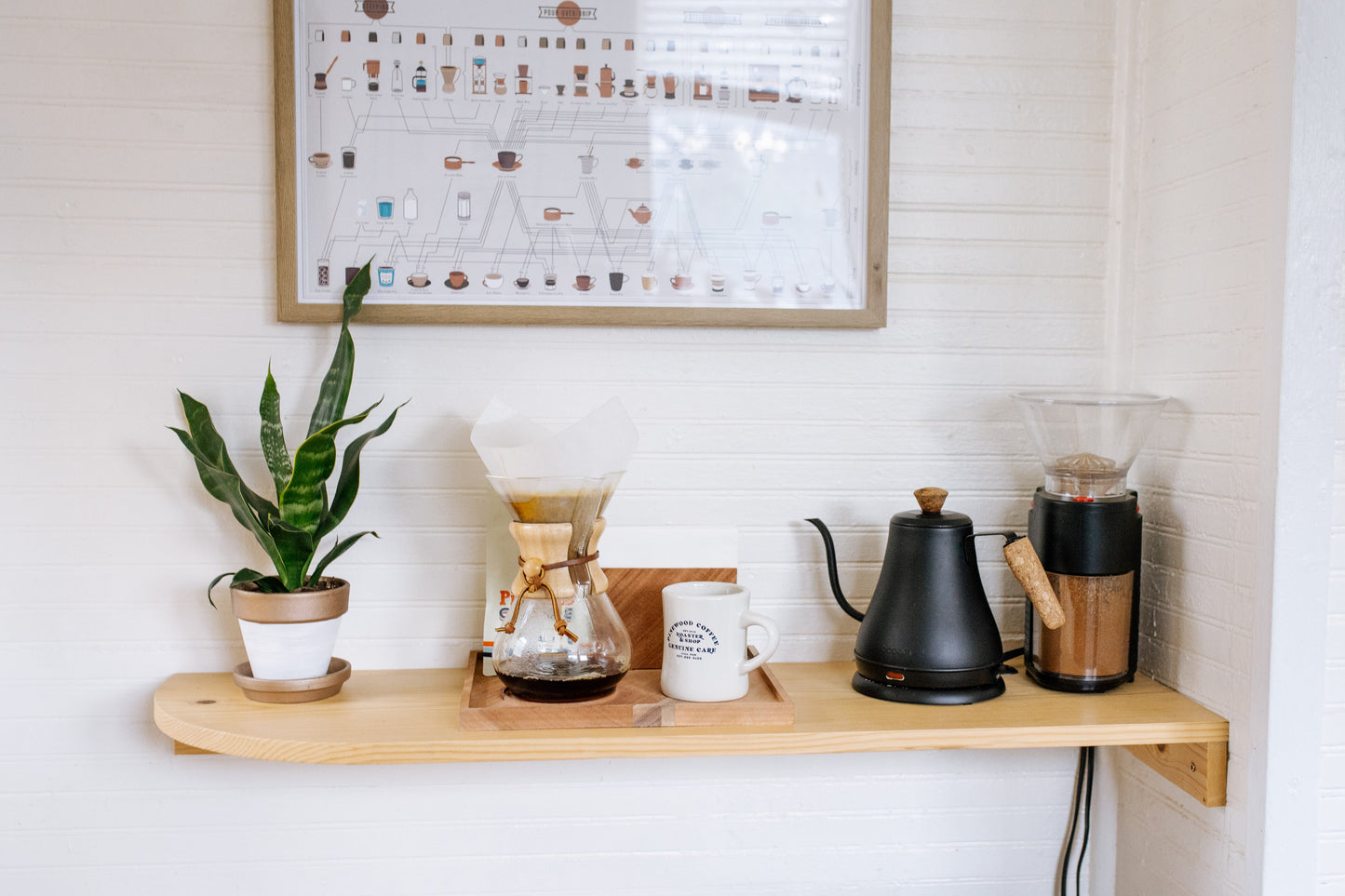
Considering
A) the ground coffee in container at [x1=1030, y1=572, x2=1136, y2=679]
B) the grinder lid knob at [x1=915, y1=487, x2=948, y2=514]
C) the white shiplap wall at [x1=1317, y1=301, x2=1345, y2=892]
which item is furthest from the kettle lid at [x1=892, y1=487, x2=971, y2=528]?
the white shiplap wall at [x1=1317, y1=301, x2=1345, y2=892]

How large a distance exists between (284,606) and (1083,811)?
100cm

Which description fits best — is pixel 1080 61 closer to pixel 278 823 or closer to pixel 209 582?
pixel 209 582

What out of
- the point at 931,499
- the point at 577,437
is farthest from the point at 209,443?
the point at 931,499

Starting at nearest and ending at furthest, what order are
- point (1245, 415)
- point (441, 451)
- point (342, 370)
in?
1. point (1245, 415)
2. point (342, 370)
3. point (441, 451)

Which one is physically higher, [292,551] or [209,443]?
[209,443]

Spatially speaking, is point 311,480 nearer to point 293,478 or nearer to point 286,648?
point 293,478

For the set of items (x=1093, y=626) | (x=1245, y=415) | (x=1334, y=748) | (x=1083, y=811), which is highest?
(x=1245, y=415)

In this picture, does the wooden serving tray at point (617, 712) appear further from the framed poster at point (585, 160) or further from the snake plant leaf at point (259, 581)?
the framed poster at point (585, 160)

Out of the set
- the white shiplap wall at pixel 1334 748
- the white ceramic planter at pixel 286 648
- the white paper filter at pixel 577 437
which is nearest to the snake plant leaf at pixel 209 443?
the white ceramic planter at pixel 286 648

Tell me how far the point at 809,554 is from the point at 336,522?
1.83 ft

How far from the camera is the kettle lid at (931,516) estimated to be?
1.09 m

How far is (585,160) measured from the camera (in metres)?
1.17

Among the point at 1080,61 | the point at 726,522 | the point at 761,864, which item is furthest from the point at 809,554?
the point at 1080,61

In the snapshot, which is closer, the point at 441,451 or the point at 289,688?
the point at 289,688
